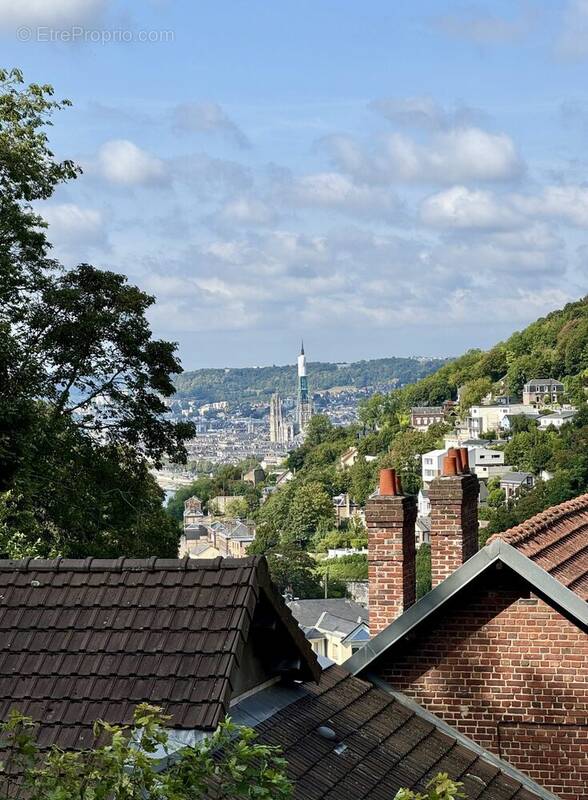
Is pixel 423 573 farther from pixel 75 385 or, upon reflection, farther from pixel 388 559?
pixel 388 559

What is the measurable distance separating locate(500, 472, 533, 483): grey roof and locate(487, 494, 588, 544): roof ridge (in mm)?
155407

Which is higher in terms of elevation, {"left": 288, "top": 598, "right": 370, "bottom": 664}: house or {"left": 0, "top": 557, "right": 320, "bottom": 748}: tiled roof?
{"left": 0, "top": 557, "right": 320, "bottom": 748}: tiled roof

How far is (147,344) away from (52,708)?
19612mm

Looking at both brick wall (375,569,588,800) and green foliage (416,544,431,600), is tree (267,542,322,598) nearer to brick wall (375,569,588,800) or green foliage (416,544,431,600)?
green foliage (416,544,431,600)

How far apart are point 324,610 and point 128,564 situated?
8643cm

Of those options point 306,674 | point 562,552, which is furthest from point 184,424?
point 306,674

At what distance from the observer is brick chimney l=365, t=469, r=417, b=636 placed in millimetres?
10195

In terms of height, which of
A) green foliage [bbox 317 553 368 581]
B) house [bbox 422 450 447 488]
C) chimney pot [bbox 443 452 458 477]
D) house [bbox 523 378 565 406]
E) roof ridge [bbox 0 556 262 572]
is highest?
house [bbox 523 378 565 406]

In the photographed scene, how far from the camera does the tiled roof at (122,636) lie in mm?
6293

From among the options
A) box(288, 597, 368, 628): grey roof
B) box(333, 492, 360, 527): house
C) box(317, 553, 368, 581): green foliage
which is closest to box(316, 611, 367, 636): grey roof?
box(288, 597, 368, 628): grey roof

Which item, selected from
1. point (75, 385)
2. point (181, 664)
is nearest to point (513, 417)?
point (75, 385)

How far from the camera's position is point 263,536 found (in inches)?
6506

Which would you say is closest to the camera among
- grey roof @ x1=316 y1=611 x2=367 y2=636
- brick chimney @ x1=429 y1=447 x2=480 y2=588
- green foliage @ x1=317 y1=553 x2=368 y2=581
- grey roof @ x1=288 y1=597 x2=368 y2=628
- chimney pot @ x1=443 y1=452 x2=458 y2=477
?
brick chimney @ x1=429 y1=447 x2=480 y2=588

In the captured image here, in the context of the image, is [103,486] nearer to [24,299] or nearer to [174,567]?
[24,299]
